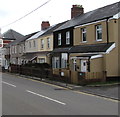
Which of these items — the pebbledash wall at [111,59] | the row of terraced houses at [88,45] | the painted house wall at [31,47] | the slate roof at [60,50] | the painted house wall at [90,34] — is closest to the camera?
the pebbledash wall at [111,59]

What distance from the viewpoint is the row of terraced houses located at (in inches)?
899

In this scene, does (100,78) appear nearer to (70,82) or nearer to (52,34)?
(70,82)

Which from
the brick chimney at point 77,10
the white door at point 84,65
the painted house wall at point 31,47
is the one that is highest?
the brick chimney at point 77,10

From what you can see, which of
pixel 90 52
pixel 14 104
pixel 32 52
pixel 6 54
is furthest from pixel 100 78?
pixel 6 54

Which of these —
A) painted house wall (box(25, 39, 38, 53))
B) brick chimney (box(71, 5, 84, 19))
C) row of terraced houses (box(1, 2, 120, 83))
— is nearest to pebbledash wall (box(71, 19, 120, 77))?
row of terraced houses (box(1, 2, 120, 83))

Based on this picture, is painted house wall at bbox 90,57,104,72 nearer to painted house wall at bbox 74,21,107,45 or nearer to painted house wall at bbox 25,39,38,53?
painted house wall at bbox 74,21,107,45

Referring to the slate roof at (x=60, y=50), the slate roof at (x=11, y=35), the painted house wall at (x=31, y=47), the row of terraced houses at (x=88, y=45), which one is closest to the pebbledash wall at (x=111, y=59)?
the row of terraced houses at (x=88, y=45)

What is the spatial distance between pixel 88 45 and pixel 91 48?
154cm

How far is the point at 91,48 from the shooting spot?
82.5 ft

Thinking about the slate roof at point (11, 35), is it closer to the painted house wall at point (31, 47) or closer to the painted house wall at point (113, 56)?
the painted house wall at point (31, 47)

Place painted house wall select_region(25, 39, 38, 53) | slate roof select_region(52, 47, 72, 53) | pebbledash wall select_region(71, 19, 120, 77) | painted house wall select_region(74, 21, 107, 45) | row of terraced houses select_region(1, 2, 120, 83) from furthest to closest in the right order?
painted house wall select_region(25, 39, 38, 53)
slate roof select_region(52, 47, 72, 53)
painted house wall select_region(74, 21, 107, 45)
row of terraced houses select_region(1, 2, 120, 83)
pebbledash wall select_region(71, 19, 120, 77)

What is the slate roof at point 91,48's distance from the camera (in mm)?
23053

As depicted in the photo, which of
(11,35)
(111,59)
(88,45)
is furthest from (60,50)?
(11,35)

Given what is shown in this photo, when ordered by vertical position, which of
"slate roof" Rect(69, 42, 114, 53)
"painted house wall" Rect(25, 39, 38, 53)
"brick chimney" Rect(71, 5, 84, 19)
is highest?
"brick chimney" Rect(71, 5, 84, 19)
